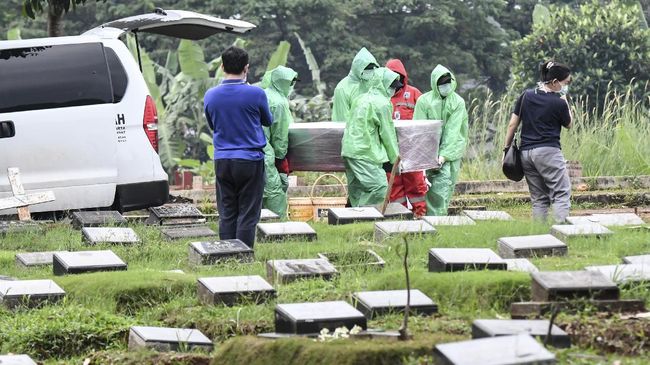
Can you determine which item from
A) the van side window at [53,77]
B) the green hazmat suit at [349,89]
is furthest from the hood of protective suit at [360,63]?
the van side window at [53,77]

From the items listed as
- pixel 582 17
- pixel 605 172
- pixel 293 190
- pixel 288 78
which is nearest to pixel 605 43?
pixel 582 17

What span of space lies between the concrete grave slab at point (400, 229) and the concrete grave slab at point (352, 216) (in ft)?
4.03

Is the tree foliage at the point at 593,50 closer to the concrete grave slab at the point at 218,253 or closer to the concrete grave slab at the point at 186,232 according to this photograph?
the concrete grave slab at the point at 186,232

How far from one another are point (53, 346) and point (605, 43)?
1029 inches

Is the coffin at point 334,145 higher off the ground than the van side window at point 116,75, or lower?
lower

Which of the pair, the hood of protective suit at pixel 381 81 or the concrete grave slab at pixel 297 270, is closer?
the concrete grave slab at pixel 297 270

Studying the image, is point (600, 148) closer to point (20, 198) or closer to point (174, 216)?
point (174, 216)

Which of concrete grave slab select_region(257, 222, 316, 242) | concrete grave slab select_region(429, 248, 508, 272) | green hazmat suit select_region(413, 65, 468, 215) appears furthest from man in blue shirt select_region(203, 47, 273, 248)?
green hazmat suit select_region(413, 65, 468, 215)

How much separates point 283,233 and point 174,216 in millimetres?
2637

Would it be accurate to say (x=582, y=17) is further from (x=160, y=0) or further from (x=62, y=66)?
(x=62, y=66)

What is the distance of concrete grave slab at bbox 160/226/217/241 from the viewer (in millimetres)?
12891

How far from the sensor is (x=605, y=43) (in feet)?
108

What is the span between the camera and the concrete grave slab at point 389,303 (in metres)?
7.83

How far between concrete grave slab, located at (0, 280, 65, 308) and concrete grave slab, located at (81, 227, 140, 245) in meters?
2.88
